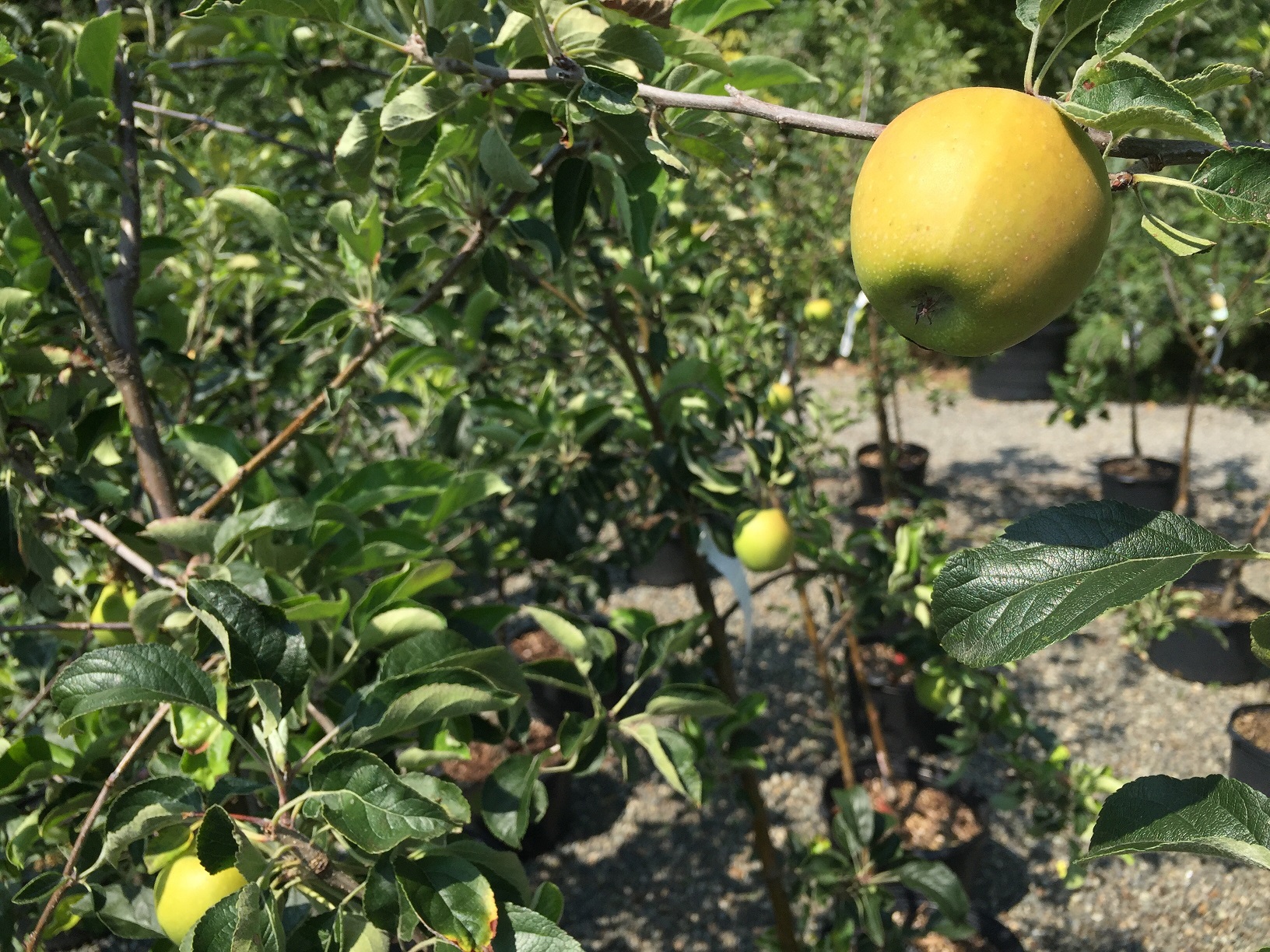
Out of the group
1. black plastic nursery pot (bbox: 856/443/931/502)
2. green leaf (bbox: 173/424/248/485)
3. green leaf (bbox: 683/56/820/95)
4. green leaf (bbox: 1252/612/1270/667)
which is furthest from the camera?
black plastic nursery pot (bbox: 856/443/931/502)

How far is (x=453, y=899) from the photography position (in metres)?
0.78

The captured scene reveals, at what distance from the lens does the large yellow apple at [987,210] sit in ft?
1.83

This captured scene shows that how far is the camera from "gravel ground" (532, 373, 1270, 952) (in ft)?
7.30

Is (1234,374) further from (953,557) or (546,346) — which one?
(953,557)

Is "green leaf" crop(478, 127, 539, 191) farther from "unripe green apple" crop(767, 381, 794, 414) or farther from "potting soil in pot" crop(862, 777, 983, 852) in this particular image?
"potting soil in pot" crop(862, 777, 983, 852)

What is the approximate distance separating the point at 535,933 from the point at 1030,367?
696 cm

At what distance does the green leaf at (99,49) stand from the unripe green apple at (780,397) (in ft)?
4.64

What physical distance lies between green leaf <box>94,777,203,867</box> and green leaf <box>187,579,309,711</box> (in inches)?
4.4

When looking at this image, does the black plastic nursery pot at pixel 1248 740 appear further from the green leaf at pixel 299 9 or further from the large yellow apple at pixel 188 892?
the green leaf at pixel 299 9

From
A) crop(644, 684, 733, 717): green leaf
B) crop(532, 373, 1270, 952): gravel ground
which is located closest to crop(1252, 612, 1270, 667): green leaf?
crop(644, 684, 733, 717): green leaf

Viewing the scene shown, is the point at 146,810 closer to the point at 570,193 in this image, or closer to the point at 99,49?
the point at 570,193

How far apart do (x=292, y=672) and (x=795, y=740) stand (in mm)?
2525

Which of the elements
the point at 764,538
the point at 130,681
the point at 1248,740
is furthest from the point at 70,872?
the point at 1248,740

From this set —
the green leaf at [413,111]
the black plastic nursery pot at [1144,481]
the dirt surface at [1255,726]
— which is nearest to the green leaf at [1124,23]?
the green leaf at [413,111]
